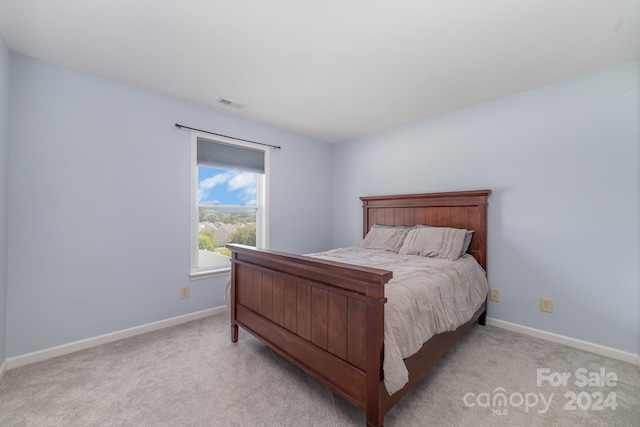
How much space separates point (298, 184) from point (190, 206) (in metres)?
1.51

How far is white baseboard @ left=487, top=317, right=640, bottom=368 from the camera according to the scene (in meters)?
2.03

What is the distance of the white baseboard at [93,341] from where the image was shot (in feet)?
6.40

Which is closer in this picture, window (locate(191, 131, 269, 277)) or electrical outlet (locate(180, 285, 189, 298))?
electrical outlet (locate(180, 285, 189, 298))

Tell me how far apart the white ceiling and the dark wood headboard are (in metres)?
1.02

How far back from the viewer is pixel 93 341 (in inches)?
88.0

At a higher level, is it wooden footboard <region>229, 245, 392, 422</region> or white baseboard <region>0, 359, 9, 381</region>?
wooden footboard <region>229, 245, 392, 422</region>

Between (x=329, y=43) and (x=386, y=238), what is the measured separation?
6.85 ft

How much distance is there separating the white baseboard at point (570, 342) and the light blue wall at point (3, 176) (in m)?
4.01

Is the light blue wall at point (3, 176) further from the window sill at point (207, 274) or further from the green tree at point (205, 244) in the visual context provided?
the green tree at point (205, 244)

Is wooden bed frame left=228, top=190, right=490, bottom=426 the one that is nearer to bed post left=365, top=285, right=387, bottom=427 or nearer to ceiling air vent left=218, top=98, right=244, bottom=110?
bed post left=365, top=285, right=387, bottom=427

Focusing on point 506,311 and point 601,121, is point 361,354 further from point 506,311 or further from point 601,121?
point 601,121

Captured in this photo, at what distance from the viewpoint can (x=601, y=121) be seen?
216cm

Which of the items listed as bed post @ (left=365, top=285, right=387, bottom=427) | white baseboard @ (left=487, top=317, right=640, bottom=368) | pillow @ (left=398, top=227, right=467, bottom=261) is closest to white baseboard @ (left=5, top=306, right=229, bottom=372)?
bed post @ (left=365, top=285, right=387, bottom=427)

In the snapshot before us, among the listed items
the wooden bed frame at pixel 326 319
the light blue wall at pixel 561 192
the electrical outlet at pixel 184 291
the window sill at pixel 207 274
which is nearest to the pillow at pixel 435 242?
the light blue wall at pixel 561 192
